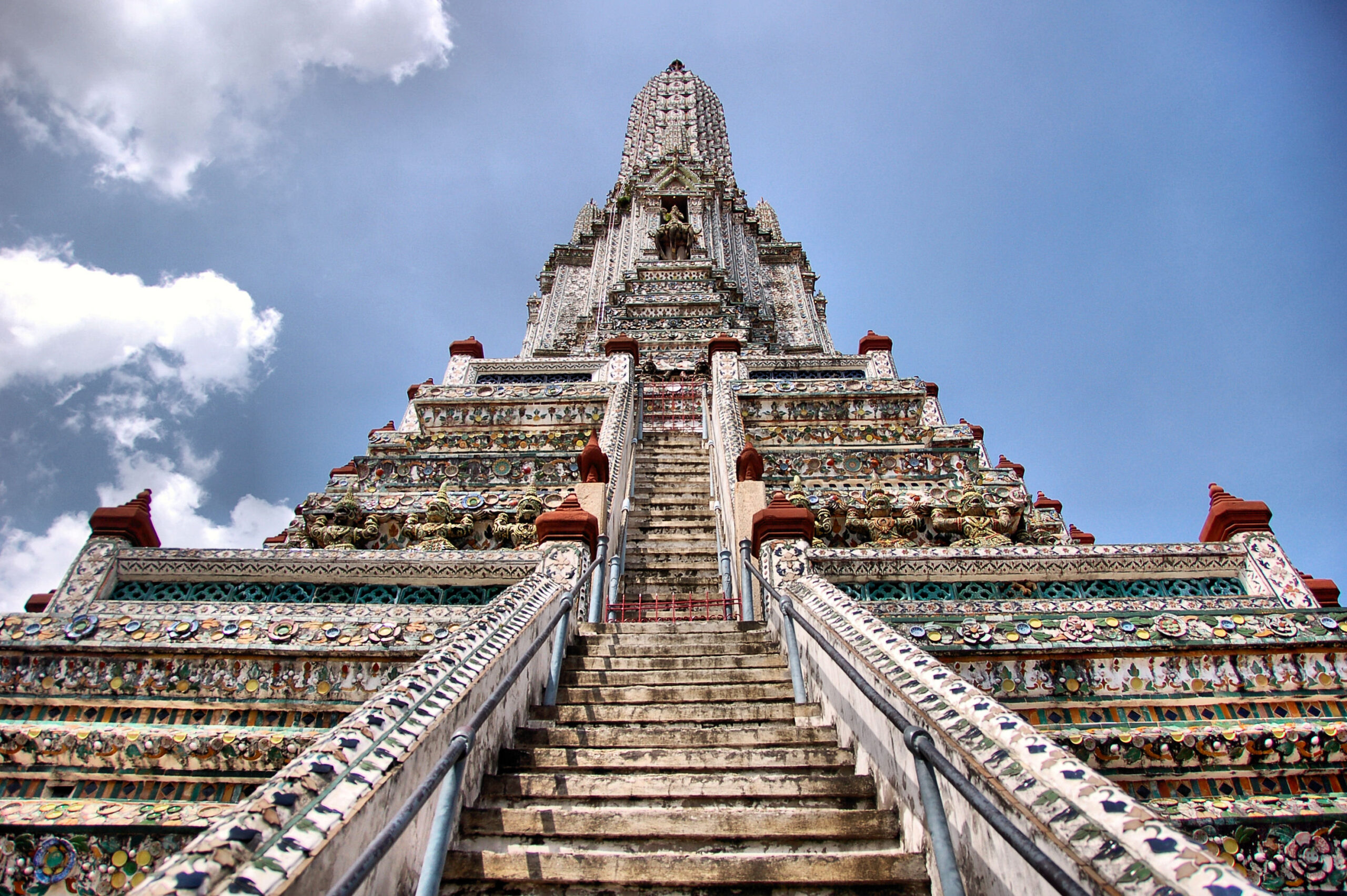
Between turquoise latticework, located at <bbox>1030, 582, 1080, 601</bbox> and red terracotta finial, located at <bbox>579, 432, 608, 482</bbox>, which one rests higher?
red terracotta finial, located at <bbox>579, 432, 608, 482</bbox>

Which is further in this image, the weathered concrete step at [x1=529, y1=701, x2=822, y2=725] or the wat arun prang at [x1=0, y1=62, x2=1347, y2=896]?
the weathered concrete step at [x1=529, y1=701, x2=822, y2=725]

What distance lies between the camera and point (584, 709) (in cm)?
418

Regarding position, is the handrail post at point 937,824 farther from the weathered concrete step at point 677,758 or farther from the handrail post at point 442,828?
the weathered concrete step at point 677,758

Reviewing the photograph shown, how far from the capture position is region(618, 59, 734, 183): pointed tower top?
3075 centimetres

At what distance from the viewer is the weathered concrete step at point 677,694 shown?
14.2 ft

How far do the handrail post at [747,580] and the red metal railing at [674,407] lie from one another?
5.66 meters

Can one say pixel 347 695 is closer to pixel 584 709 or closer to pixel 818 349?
pixel 584 709

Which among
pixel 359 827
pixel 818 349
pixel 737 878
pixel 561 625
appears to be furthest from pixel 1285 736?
pixel 818 349

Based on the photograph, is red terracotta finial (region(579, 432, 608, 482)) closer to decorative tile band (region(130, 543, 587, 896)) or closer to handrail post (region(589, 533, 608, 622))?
handrail post (region(589, 533, 608, 622))

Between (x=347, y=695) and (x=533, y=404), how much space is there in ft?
20.4

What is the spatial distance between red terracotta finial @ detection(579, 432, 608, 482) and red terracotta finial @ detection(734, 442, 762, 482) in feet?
4.39

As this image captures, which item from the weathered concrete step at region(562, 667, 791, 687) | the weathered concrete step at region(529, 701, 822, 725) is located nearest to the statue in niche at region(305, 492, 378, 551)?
the weathered concrete step at region(562, 667, 791, 687)

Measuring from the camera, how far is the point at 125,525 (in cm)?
584

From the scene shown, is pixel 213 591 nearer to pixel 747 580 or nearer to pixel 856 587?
pixel 747 580
